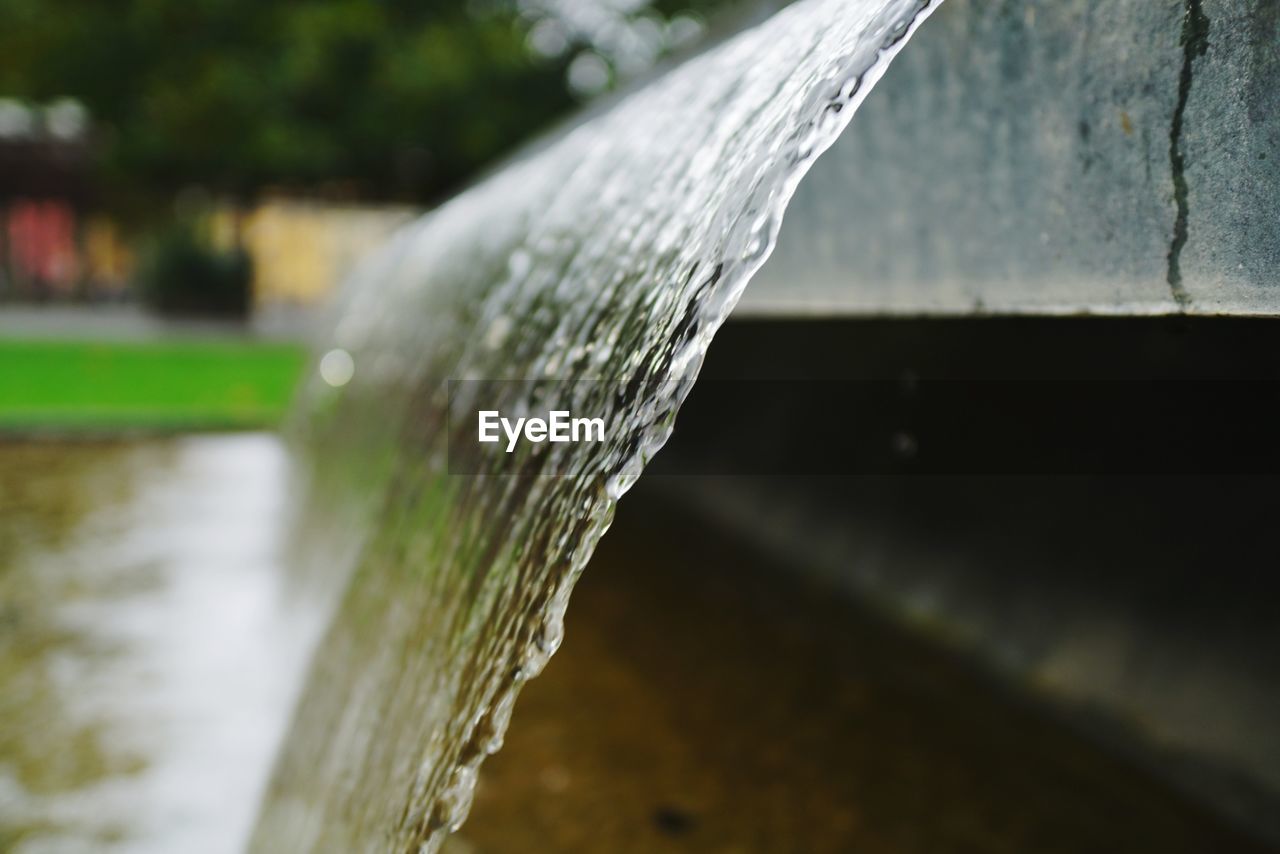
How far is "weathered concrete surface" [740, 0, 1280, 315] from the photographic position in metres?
1.37

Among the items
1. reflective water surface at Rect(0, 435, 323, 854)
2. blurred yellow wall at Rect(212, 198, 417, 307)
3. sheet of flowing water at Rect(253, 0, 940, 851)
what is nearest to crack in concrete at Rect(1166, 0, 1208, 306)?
sheet of flowing water at Rect(253, 0, 940, 851)

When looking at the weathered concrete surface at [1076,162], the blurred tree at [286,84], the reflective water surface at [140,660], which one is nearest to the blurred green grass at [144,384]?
the reflective water surface at [140,660]

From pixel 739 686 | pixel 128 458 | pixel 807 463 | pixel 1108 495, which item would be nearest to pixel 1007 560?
pixel 1108 495

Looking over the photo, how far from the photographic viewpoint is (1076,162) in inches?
62.6

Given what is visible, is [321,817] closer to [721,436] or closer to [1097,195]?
[1097,195]

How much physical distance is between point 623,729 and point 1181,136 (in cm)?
250

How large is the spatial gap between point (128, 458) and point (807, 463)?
193 inches

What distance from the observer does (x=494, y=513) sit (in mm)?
1957

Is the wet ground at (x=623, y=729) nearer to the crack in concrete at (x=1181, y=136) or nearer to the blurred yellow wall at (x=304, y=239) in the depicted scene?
the crack in concrete at (x=1181, y=136)

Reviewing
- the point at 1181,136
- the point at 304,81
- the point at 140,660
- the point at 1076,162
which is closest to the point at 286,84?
the point at 304,81

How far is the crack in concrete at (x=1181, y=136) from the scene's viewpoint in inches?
54.6

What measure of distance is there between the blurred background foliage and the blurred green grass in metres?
6.57

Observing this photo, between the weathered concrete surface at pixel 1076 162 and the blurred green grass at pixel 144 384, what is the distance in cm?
782

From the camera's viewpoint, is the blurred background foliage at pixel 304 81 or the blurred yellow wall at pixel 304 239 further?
the blurred yellow wall at pixel 304 239
